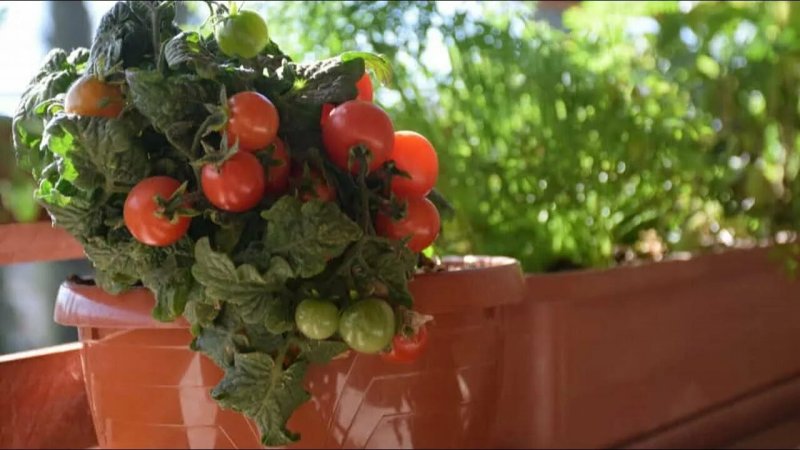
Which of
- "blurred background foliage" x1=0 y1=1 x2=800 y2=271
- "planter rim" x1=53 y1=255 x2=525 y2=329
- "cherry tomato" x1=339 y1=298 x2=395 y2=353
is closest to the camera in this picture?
"cherry tomato" x1=339 y1=298 x2=395 y2=353

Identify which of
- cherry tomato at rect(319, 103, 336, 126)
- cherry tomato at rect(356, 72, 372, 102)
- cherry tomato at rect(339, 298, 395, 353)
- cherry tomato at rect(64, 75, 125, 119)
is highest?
cherry tomato at rect(64, 75, 125, 119)

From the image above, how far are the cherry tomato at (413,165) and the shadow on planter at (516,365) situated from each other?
73 millimetres

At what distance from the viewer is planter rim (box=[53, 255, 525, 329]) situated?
47 cm

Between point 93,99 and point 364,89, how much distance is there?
14 centimetres

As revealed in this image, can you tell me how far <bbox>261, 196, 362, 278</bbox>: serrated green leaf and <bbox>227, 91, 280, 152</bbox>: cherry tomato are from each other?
0.03 metres

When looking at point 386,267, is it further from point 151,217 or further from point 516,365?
point 516,365

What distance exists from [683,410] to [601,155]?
0.71 ft

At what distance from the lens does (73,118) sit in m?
0.39

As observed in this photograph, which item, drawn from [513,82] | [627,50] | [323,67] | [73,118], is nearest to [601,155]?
[513,82]

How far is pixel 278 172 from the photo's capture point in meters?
0.41

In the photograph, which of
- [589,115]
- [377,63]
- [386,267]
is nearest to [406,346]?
[386,267]

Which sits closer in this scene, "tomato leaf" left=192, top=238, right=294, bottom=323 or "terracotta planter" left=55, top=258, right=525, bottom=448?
"tomato leaf" left=192, top=238, right=294, bottom=323

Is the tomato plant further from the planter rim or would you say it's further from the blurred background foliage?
the blurred background foliage

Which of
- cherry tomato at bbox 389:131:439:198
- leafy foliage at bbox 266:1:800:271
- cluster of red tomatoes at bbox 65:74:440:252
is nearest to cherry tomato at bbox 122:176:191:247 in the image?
cluster of red tomatoes at bbox 65:74:440:252
